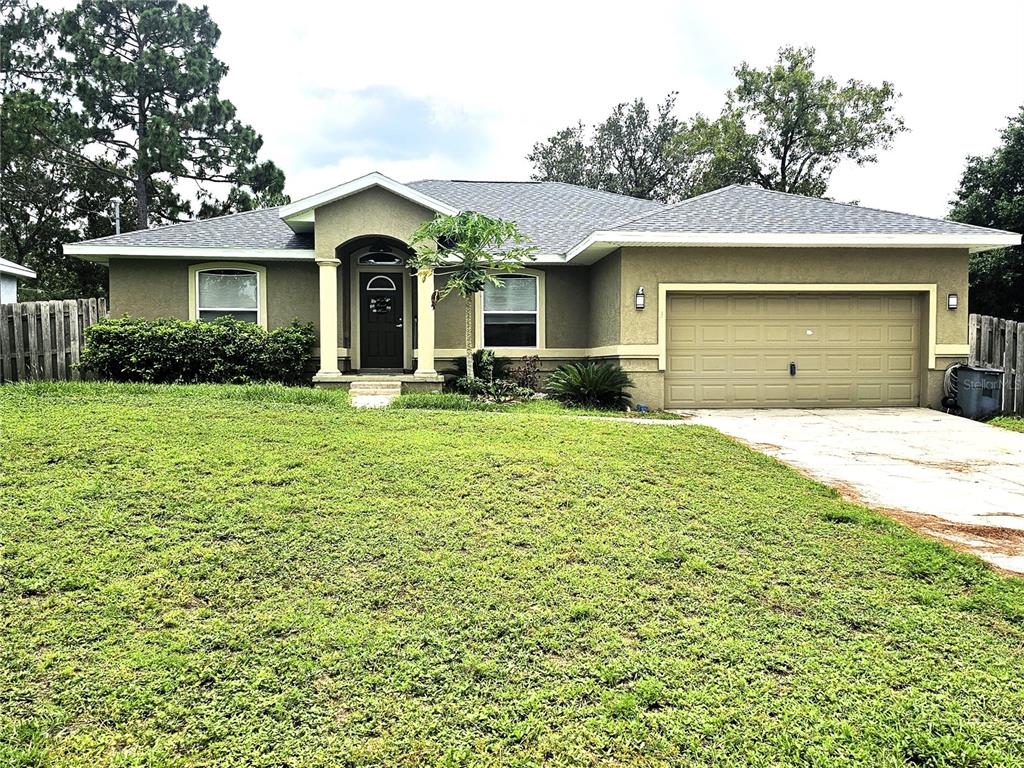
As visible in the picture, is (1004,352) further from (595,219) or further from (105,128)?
(105,128)

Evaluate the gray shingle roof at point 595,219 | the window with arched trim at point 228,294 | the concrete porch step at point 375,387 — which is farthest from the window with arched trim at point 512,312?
the window with arched trim at point 228,294

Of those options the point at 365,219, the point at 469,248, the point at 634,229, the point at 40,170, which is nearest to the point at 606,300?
the point at 634,229

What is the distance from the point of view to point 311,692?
8.87 feet

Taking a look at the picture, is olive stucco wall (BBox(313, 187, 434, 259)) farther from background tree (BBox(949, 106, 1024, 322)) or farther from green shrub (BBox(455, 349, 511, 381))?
background tree (BBox(949, 106, 1024, 322))

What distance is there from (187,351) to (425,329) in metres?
4.26

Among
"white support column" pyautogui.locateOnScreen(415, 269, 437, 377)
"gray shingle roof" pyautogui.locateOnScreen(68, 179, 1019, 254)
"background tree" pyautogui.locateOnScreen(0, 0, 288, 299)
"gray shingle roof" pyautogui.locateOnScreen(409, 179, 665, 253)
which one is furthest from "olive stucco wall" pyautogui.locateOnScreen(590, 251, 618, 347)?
"background tree" pyautogui.locateOnScreen(0, 0, 288, 299)

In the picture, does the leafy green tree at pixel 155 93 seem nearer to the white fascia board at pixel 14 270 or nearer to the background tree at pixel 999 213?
the white fascia board at pixel 14 270

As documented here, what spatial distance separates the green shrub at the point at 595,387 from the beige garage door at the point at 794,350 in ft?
3.71

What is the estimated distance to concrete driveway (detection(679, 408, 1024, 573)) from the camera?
4797mm

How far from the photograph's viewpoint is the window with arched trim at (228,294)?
13.1m

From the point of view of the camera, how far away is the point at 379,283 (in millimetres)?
14016

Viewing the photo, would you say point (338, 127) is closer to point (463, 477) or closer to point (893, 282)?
point (893, 282)

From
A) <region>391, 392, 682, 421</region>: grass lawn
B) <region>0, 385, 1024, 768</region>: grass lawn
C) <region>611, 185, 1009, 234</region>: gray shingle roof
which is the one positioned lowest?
<region>0, 385, 1024, 768</region>: grass lawn

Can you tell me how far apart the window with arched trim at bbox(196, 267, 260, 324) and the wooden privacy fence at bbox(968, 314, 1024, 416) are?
13.7 metres
